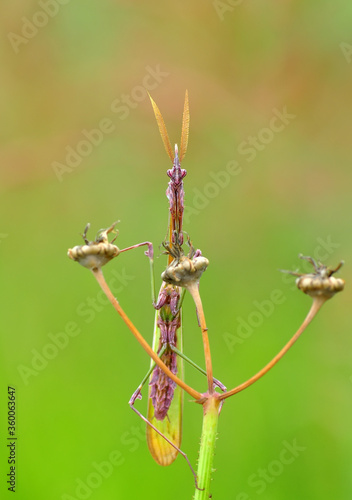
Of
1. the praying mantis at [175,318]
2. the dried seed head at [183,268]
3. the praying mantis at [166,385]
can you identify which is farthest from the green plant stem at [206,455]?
the praying mantis at [166,385]

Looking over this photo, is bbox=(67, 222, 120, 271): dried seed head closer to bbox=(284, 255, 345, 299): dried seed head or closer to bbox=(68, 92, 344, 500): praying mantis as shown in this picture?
bbox=(68, 92, 344, 500): praying mantis

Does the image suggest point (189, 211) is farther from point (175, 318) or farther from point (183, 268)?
point (183, 268)

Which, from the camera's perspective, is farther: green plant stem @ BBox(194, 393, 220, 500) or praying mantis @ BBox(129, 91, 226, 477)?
praying mantis @ BBox(129, 91, 226, 477)

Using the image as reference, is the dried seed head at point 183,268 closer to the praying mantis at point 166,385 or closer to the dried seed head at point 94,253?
the dried seed head at point 94,253

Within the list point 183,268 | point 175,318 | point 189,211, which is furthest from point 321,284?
point 189,211

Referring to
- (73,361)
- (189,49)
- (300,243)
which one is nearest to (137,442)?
(73,361)

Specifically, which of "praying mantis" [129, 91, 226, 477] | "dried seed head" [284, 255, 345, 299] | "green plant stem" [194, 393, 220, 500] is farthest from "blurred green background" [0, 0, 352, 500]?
"dried seed head" [284, 255, 345, 299]
